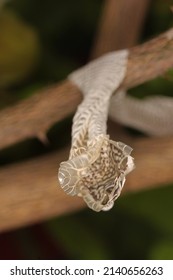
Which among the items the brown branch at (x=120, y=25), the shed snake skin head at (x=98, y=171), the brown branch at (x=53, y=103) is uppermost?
the brown branch at (x=120, y=25)

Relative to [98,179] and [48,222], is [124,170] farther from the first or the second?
[48,222]

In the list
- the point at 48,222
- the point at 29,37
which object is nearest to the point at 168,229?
the point at 48,222

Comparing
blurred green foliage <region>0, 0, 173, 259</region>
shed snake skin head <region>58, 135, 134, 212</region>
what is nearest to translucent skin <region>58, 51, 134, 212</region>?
shed snake skin head <region>58, 135, 134, 212</region>

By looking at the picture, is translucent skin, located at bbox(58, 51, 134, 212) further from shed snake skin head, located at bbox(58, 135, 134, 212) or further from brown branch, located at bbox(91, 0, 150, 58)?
brown branch, located at bbox(91, 0, 150, 58)

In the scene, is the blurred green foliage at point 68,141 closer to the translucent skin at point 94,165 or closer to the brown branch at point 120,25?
the brown branch at point 120,25

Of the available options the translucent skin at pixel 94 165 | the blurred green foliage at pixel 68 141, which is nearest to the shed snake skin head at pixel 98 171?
the translucent skin at pixel 94 165

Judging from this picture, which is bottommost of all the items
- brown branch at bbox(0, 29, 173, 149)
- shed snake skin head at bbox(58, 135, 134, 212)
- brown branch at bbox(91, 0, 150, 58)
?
shed snake skin head at bbox(58, 135, 134, 212)
